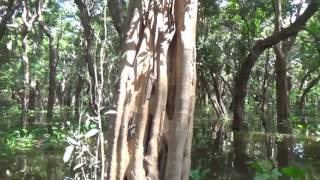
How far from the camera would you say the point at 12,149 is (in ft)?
38.4

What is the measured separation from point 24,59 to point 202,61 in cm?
781

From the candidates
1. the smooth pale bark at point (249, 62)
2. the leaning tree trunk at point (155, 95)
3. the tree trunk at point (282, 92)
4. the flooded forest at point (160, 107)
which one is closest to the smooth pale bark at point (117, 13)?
the flooded forest at point (160, 107)

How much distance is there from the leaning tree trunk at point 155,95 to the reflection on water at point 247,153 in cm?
286

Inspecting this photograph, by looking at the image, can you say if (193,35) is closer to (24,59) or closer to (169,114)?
(169,114)

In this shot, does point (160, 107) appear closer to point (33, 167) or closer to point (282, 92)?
point (33, 167)

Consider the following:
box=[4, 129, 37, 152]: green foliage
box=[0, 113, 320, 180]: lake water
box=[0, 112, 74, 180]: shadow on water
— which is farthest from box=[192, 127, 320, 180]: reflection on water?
box=[4, 129, 37, 152]: green foliage

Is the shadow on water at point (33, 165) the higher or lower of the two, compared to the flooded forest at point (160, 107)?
lower

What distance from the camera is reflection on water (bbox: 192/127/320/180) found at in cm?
872

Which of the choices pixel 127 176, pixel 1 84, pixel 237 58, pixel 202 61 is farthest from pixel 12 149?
pixel 1 84

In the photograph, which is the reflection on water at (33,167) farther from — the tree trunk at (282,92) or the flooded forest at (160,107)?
the tree trunk at (282,92)

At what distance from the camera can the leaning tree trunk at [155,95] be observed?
156 inches

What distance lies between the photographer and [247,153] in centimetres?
1101

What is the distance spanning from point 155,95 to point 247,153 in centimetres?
738

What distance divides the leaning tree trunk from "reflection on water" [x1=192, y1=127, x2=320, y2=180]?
9.37 ft
